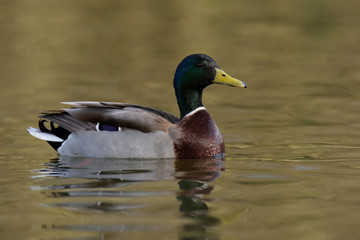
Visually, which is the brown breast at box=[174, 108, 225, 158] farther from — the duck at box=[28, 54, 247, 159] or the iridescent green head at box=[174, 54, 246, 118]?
the iridescent green head at box=[174, 54, 246, 118]

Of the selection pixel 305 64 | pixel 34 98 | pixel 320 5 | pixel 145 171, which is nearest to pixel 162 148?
Answer: pixel 145 171

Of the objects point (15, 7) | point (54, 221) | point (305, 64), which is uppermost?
point (15, 7)

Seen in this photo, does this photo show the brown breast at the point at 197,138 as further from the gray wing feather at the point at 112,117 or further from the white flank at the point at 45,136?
the white flank at the point at 45,136

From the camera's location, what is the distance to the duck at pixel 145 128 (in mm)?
8664

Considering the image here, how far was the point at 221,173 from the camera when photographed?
797cm

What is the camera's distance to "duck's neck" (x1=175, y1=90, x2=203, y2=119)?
9.16m

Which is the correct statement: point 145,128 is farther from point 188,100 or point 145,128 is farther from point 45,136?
point 45,136

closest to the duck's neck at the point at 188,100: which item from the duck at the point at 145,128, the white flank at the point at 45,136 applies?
the duck at the point at 145,128

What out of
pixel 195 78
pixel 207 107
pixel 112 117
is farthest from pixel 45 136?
pixel 207 107

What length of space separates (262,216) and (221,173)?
186 cm

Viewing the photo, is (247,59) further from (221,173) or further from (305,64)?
(221,173)

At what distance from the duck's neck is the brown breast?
0.39ft

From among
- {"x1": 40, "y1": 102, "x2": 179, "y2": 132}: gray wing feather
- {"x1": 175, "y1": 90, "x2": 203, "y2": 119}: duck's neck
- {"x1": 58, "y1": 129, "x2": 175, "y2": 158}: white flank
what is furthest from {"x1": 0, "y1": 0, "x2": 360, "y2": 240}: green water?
{"x1": 175, "y1": 90, "x2": 203, "y2": 119}: duck's neck

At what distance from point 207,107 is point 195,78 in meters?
2.92
